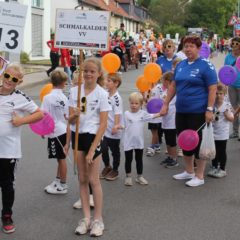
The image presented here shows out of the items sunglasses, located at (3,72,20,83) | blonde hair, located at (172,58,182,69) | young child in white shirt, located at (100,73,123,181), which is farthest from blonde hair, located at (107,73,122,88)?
sunglasses, located at (3,72,20,83)

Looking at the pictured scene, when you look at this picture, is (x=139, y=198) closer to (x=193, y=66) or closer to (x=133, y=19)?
(x=193, y=66)

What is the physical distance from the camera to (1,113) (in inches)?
172

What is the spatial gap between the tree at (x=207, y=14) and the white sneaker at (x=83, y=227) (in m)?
83.4

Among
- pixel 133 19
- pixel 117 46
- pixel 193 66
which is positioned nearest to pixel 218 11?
pixel 133 19

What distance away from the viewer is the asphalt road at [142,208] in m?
4.50

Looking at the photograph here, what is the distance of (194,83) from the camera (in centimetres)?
572

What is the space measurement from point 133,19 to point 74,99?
6565cm

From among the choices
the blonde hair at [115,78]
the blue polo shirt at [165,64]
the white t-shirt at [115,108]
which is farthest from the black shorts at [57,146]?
the blue polo shirt at [165,64]

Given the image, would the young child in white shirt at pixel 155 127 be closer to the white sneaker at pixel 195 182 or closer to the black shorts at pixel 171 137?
the black shorts at pixel 171 137

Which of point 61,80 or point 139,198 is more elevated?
point 61,80

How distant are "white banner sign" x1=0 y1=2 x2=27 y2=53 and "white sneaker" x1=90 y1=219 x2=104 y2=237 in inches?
86.1

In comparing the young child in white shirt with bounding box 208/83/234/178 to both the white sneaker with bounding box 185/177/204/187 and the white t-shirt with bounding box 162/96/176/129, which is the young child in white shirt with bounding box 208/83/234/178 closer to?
the white sneaker with bounding box 185/177/204/187

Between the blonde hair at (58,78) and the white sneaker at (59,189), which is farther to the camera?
the white sneaker at (59,189)

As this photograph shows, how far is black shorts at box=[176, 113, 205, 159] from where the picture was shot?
5.86m
